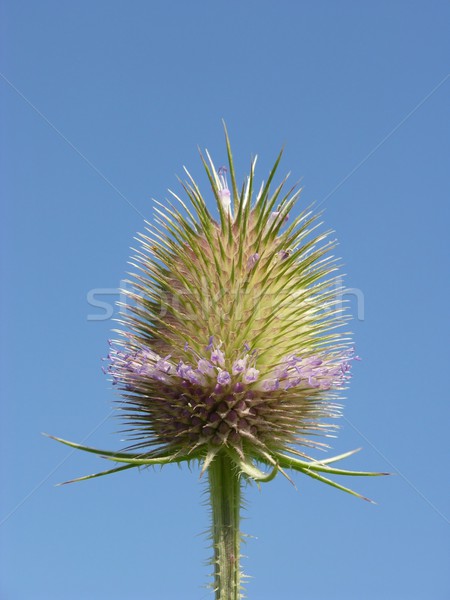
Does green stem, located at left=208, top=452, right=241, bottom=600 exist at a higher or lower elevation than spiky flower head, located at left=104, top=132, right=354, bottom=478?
lower

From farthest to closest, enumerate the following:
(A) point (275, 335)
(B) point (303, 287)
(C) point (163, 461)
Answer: (B) point (303, 287) → (A) point (275, 335) → (C) point (163, 461)

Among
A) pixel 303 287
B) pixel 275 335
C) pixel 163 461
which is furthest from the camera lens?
pixel 303 287

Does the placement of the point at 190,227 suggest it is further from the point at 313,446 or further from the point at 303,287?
the point at 313,446

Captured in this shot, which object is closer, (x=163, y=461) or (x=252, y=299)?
(x=163, y=461)

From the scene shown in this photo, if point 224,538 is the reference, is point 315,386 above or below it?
Result: above

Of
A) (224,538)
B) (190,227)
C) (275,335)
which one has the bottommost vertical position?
(224,538)

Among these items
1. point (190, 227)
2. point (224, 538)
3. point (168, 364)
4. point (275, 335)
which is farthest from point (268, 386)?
point (190, 227)

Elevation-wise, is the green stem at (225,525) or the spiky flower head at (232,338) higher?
the spiky flower head at (232,338)
